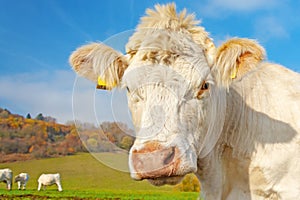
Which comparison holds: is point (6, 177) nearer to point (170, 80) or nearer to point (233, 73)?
point (233, 73)

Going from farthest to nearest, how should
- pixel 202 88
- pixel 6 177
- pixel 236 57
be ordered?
pixel 6 177
pixel 236 57
pixel 202 88

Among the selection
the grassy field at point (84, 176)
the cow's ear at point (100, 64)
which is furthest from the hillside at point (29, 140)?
the cow's ear at point (100, 64)

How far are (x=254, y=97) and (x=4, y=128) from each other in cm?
8030

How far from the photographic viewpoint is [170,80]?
3.67 meters

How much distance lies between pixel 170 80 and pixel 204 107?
20.3 inches

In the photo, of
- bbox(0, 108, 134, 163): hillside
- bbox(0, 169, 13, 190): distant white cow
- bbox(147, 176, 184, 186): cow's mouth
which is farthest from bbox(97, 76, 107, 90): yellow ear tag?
bbox(0, 169, 13, 190): distant white cow

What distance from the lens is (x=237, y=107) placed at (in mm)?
4863

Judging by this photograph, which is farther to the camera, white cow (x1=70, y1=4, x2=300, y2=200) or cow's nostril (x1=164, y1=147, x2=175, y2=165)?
white cow (x1=70, y1=4, x2=300, y2=200)

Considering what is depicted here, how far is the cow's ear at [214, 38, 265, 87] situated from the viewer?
13.7 ft

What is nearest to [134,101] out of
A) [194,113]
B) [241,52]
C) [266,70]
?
[194,113]

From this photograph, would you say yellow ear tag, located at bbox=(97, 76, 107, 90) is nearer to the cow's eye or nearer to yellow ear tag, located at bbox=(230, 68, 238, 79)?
the cow's eye

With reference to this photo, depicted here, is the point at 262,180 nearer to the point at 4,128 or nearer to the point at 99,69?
the point at 99,69

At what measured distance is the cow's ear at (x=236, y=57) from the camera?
4168mm

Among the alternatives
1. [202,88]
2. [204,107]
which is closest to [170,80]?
[202,88]
